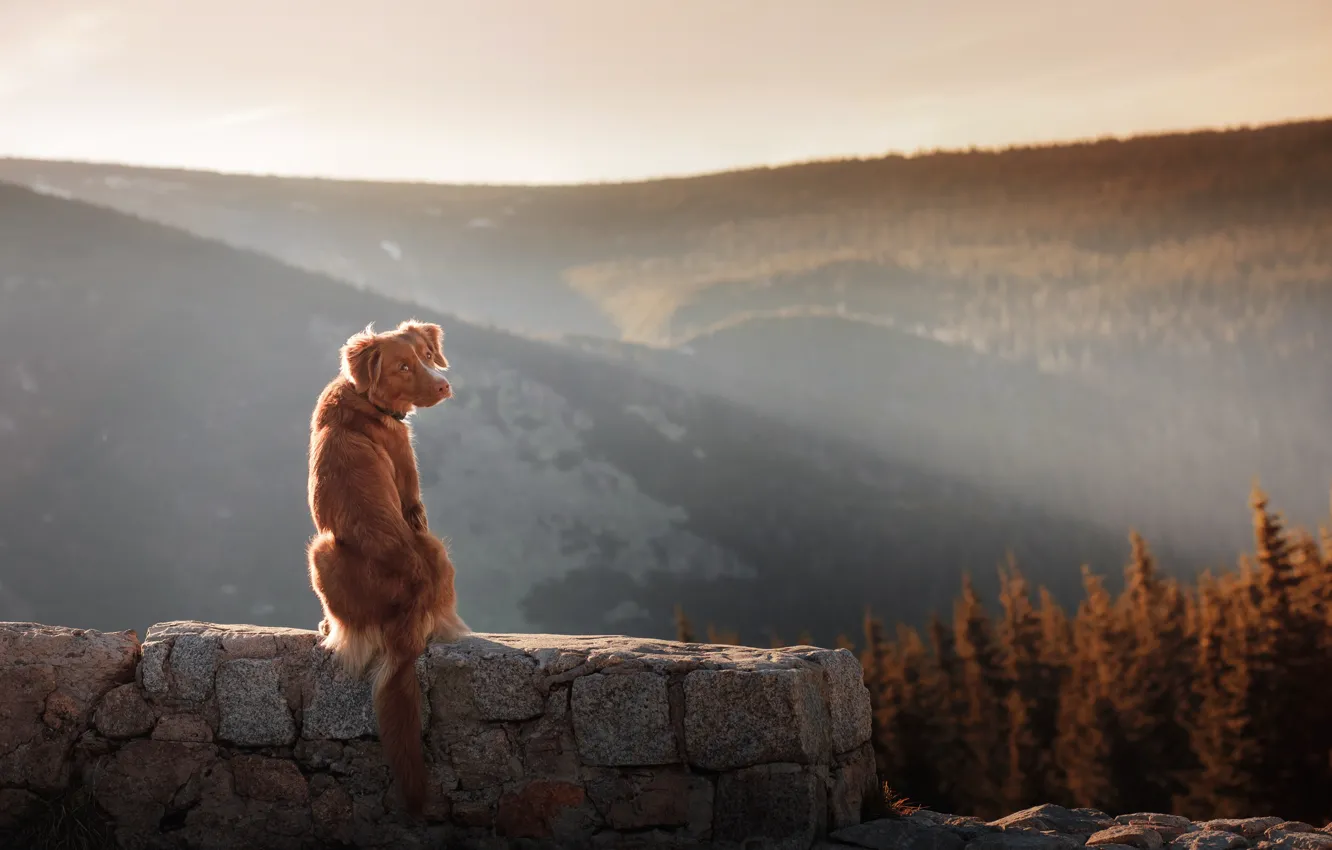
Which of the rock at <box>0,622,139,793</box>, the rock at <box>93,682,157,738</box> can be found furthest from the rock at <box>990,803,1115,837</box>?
the rock at <box>0,622,139,793</box>

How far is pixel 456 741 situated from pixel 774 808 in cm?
127

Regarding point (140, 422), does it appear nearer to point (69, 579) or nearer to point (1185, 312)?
point (69, 579)

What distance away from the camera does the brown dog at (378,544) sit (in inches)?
176

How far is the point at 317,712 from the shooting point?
4664 millimetres

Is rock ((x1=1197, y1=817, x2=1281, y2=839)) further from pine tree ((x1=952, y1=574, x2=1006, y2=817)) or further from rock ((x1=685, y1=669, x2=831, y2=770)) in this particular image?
pine tree ((x1=952, y1=574, x2=1006, y2=817))

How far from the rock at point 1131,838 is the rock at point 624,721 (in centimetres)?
169

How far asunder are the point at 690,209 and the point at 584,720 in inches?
1942

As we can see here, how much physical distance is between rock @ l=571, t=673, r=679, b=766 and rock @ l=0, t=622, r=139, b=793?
80.2 inches

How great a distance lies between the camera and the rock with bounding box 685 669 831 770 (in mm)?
4289

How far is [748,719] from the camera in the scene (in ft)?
14.1

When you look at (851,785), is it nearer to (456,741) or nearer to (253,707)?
(456,741)

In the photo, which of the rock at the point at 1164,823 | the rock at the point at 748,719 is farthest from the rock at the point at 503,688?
the rock at the point at 1164,823

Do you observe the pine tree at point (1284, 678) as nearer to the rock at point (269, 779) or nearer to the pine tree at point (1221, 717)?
→ the pine tree at point (1221, 717)

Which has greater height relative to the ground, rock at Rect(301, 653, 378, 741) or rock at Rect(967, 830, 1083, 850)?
rock at Rect(301, 653, 378, 741)
